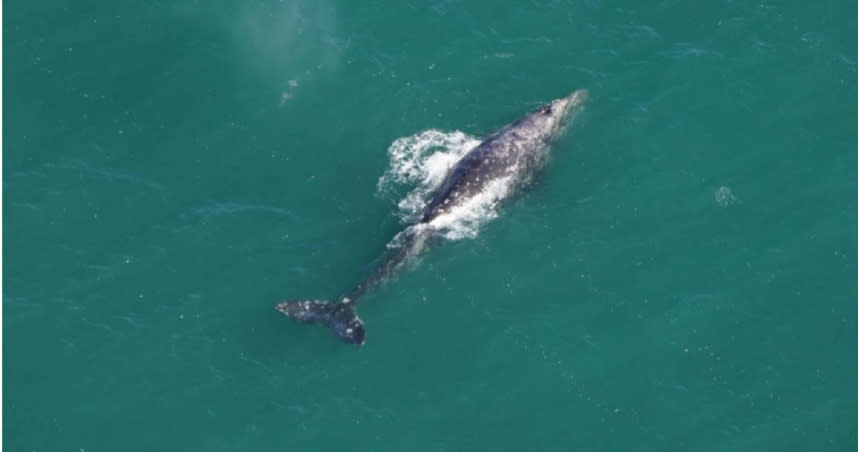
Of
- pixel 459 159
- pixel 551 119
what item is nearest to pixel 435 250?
pixel 459 159

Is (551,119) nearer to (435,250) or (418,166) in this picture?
(418,166)

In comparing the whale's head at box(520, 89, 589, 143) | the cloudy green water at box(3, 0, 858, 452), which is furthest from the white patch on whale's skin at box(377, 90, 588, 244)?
the cloudy green water at box(3, 0, 858, 452)

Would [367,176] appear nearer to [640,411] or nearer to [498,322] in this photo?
[498,322]

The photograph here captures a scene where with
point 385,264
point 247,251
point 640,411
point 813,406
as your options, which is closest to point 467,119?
point 385,264

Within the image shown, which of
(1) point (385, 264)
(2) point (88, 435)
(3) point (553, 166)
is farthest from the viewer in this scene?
(3) point (553, 166)

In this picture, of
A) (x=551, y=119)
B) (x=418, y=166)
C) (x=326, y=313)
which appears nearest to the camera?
(x=326, y=313)

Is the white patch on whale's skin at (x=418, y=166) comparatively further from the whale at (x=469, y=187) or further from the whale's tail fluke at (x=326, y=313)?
the whale's tail fluke at (x=326, y=313)
